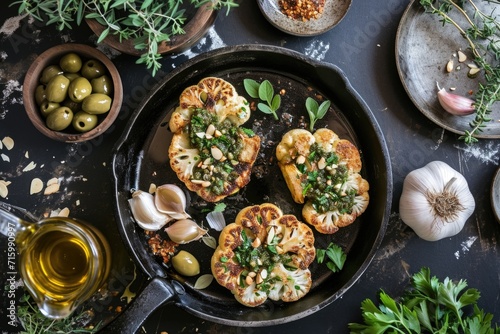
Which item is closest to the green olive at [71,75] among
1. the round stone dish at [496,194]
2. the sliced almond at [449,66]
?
the sliced almond at [449,66]

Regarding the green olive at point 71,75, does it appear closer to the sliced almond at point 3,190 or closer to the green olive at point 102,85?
the green olive at point 102,85

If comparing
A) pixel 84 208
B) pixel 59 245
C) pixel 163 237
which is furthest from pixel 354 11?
pixel 59 245

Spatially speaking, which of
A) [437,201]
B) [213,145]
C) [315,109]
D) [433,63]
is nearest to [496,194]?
[437,201]

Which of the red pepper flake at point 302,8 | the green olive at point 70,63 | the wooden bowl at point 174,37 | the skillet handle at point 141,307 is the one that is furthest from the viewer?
the red pepper flake at point 302,8

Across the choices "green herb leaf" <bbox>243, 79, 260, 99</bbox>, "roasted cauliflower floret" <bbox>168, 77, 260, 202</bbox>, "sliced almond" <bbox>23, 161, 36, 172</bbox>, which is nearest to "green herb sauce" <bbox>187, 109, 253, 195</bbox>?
"roasted cauliflower floret" <bbox>168, 77, 260, 202</bbox>

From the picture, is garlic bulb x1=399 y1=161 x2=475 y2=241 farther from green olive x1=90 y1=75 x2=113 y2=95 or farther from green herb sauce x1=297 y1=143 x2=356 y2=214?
green olive x1=90 y1=75 x2=113 y2=95

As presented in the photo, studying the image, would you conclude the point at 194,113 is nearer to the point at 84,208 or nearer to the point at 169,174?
the point at 169,174
